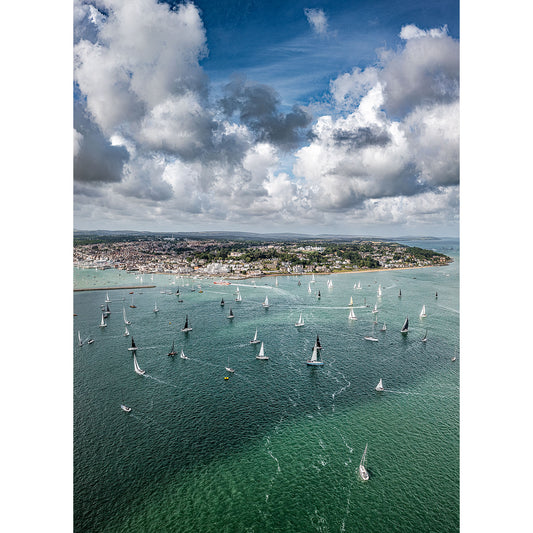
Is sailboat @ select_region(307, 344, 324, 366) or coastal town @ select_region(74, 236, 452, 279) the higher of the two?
coastal town @ select_region(74, 236, 452, 279)

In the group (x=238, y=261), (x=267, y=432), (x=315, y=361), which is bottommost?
(x=267, y=432)

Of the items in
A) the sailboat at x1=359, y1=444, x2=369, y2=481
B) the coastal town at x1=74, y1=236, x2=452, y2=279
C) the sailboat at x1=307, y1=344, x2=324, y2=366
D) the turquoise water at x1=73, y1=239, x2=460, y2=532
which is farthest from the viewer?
the coastal town at x1=74, y1=236, x2=452, y2=279

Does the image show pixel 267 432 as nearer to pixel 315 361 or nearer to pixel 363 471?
pixel 363 471

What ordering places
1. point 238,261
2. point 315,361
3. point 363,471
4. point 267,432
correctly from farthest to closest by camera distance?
point 238,261 < point 315,361 < point 267,432 < point 363,471

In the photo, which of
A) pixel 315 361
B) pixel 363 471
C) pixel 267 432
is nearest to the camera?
pixel 363 471

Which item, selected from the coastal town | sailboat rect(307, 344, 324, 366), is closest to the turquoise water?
sailboat rect(307, 344, 324, 366)

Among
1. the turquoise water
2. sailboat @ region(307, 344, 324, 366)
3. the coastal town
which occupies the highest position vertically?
the coastal town

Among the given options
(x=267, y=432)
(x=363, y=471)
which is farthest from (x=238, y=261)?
(x=363, y=471)

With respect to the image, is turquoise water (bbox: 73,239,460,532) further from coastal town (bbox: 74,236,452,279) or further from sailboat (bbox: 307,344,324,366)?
coastal town (bbox: 74,236,452,279)
